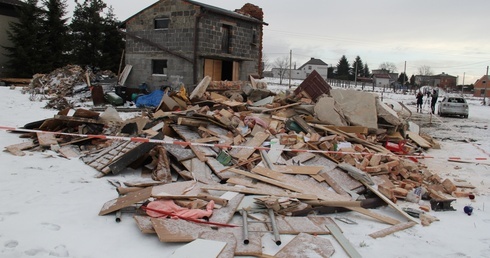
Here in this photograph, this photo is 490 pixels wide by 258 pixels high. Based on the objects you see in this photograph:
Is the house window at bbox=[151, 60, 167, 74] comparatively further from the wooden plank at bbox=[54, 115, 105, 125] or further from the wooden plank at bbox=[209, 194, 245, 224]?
the wooden plank at bbox=[209, 194, 245, 224]

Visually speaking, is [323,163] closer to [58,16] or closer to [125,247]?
[125,247]

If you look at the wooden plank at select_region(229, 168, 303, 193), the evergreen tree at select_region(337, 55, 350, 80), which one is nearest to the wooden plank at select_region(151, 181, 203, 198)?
the wooden plank at select_region(229, 168, 303, 193)

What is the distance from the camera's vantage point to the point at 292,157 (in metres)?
8.51

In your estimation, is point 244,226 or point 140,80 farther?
point 140,80

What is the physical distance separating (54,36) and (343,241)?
123 feet

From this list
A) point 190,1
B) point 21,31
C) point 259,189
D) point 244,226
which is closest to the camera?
point 244,226

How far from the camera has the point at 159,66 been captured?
23375mm

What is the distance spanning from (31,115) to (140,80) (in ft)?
33.2

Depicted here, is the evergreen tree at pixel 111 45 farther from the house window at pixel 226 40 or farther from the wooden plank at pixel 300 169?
the wooden plank at pixel 300 169

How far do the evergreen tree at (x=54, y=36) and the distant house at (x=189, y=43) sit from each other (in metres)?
14.2

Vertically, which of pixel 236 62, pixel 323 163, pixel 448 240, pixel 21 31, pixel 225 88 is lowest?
pixel 448 240

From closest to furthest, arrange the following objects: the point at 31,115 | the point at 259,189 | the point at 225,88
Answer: the point at 259,189, the point at 31,115, the point at 225,88

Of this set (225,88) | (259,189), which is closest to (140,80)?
(225,88)

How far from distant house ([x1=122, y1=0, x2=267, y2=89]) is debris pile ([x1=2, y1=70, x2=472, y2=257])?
964 cm
